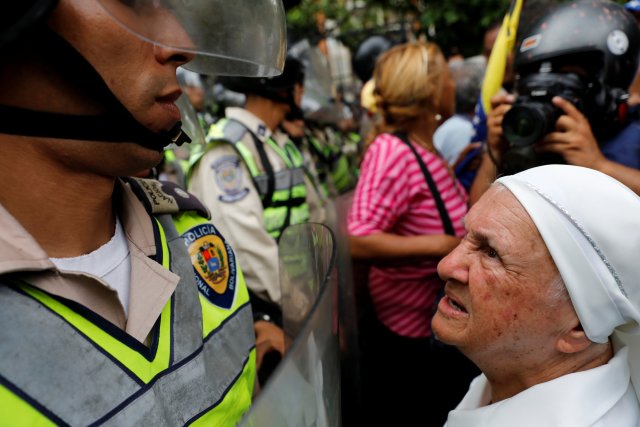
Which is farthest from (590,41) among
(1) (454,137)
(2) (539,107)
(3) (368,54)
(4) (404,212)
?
(3) (368,54)

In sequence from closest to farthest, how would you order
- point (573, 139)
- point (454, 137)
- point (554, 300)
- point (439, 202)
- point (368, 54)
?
point (554, 300), point (573, 139), point (439, 202), point (454, 137), point (368, 54)

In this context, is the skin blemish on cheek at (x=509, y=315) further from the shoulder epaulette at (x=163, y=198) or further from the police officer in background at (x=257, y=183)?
the police officer in background at (x=257, y=183)

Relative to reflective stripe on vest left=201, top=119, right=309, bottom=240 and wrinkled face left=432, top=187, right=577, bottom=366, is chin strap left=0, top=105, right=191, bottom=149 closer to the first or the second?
wrinkled face left=432, top=187, right=577, bottom=366

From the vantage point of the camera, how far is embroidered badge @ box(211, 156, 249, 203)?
8.30ft

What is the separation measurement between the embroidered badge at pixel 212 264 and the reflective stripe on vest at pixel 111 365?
0.22ft

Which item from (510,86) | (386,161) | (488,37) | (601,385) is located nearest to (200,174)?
(386,161)

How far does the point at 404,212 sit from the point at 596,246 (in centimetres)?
138

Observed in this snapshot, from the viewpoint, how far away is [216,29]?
3.84ft

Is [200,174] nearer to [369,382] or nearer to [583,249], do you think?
[369,382]

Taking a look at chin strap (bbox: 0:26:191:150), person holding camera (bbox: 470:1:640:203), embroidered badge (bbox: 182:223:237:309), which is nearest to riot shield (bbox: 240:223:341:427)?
embroidered badge (bbox: 182:223:237:309)

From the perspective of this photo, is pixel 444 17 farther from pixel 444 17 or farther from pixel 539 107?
pixel 539 107

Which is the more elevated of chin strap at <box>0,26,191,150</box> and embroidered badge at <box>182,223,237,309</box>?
chin strap at <box>0,26,191,150</box>

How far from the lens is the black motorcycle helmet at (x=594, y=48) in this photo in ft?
5.77

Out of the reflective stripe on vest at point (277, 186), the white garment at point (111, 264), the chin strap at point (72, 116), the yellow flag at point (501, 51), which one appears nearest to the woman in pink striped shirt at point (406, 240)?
the yellow flag at point (501, 51)
